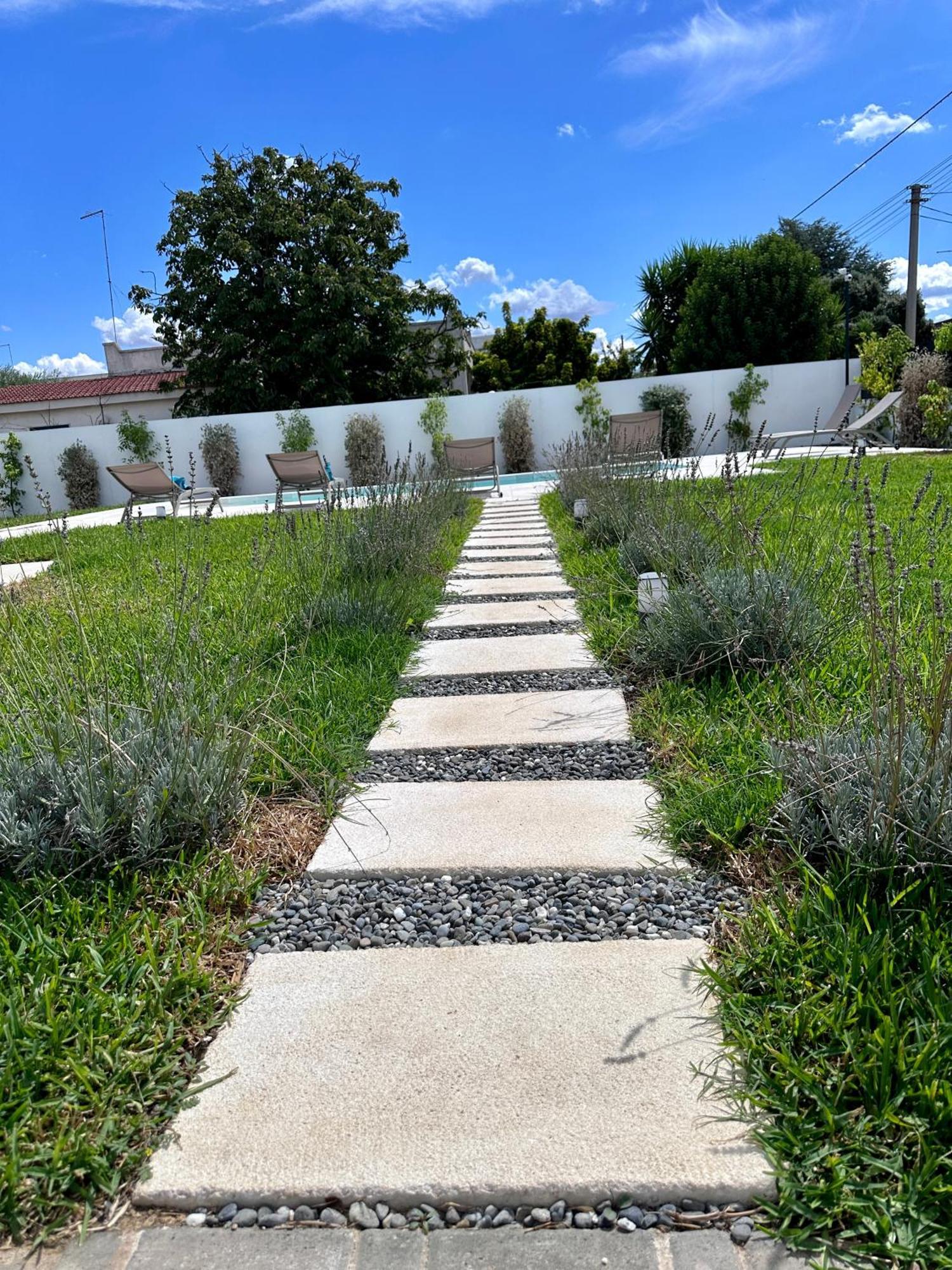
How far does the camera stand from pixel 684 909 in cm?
148

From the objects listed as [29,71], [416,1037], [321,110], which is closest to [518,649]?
[416,1037]

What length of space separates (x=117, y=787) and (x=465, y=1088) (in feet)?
3.16

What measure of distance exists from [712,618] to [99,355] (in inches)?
1156

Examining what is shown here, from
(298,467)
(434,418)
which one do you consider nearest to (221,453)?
(434,418)

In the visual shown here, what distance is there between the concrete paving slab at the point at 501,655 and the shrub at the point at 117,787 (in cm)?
126

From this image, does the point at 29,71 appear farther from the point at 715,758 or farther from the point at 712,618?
the point at 715,758

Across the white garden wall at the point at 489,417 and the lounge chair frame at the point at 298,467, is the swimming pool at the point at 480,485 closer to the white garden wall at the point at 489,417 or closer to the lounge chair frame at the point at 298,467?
the lounge chair frame at the point at 298,467

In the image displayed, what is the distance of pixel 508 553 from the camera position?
5.36m

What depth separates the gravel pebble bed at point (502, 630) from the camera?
341 centimetres

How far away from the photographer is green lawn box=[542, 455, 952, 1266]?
0.88m

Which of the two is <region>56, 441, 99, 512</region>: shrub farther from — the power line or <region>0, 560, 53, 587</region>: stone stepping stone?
the power line

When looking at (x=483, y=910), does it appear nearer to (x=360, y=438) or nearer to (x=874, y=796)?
(x=874, y=796)

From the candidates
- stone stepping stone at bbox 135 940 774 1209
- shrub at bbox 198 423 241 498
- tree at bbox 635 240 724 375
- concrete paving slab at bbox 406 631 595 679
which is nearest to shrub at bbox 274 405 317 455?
shrub at bbox 198 423 241 498

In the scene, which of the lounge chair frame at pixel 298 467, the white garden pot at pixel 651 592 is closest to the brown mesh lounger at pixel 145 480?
the lounge chair frame at pixel 298 467
